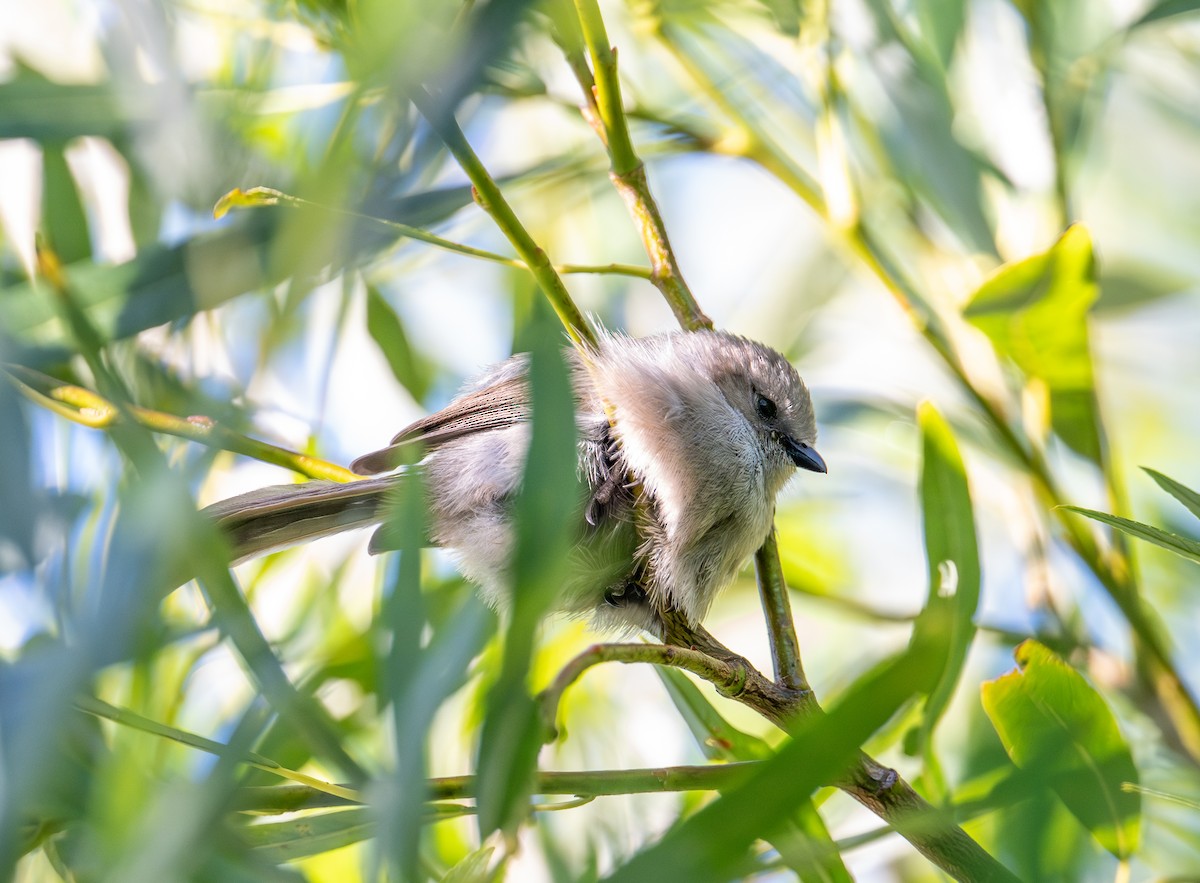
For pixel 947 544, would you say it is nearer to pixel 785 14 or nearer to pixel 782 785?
pixel 782 785

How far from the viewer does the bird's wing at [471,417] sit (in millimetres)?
1932

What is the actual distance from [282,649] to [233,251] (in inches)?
21.0

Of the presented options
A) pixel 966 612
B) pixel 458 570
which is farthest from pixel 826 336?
pixel 966 612

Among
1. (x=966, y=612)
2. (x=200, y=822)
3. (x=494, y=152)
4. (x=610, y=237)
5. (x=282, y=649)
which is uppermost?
(x=494, y=152)

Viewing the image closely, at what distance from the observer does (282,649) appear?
57.0 inches

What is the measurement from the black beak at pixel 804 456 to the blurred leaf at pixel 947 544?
2.39 ft

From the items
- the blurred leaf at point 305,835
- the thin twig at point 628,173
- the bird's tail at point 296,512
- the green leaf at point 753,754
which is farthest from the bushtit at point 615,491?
the blurred leaf at point 305,835

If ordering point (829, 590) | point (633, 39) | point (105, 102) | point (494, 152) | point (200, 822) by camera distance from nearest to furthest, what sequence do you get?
point (200, 822), point (105, 102), point (829, 590), point (633, 39), point (494, 152)

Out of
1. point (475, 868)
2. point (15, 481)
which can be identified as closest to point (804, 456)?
point (475, 868)

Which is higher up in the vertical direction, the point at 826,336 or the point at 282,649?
the point at 826,336

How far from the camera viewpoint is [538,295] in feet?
2.74

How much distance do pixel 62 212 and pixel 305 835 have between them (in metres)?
0.89

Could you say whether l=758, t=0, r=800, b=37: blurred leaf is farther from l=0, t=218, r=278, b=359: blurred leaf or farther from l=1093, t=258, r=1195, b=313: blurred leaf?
l=0, t=218, r=278, b=359: blurred leaf

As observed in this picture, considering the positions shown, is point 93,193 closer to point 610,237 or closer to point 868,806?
point 610,237
